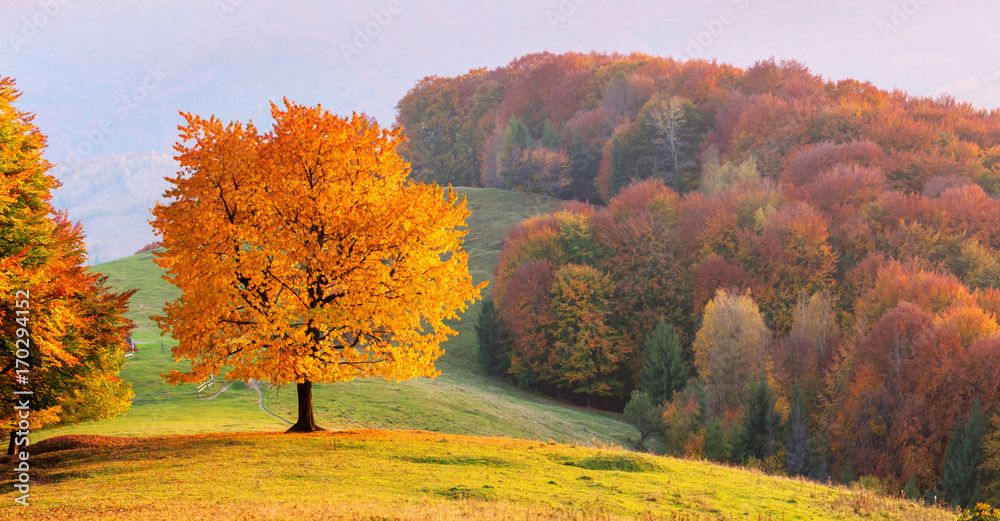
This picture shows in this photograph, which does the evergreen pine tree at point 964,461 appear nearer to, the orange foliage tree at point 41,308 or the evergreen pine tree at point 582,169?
the orange foliage tree at point 41,308

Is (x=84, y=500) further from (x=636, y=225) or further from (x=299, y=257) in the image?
(x=636, y=225)

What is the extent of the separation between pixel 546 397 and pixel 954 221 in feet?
150

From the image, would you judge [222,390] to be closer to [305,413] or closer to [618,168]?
[305,413]

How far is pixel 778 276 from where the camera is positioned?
68.8 m

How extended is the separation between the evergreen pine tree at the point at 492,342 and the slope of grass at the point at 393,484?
47.6 metres

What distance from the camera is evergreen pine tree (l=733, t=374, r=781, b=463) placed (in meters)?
48.2

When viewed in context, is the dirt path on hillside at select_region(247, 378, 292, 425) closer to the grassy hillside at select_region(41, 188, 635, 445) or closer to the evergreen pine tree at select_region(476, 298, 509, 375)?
the grassy hillside at select_region(41, 188, 635, 445)

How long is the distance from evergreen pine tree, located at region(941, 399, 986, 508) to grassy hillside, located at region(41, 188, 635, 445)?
70.9ft

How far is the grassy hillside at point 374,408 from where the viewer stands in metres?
35.5

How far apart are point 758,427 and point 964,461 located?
1265 cm

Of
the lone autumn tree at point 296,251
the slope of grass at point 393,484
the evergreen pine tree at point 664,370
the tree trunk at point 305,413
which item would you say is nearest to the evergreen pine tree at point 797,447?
the evergreen pine tree at point 664,370

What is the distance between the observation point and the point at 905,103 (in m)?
97.9

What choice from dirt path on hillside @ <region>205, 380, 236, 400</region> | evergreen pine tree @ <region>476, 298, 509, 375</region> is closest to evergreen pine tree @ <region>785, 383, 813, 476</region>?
evergreen pine tree @ <region>476, 298, 509, 375</region>

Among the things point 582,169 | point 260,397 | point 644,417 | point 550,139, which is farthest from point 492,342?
point 550,139
